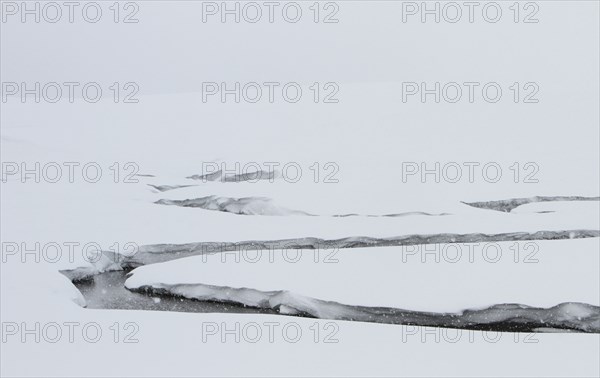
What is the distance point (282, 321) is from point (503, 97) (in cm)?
1099

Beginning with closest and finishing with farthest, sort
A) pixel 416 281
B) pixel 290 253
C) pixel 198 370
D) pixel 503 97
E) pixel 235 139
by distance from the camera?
pixel 198 370 < pixel 416 281 < pixel 290 253 < pixel 235 139 < pixel 503 97

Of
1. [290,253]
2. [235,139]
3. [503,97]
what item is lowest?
[290,253]

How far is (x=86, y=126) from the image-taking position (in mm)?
10711

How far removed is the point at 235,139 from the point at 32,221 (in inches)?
192

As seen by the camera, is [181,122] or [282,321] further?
[181,122]

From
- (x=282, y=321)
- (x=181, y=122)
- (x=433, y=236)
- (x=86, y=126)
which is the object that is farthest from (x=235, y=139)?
(x=282, y=321)

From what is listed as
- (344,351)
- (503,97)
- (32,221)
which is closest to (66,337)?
(344,351)

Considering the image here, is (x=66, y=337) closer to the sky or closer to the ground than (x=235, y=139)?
closer to the ground

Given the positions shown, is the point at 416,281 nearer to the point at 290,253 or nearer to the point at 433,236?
the point at 290,253

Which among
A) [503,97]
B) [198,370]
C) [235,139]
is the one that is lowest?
[198,370]

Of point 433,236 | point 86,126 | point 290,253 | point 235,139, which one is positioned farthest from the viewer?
point 86,126

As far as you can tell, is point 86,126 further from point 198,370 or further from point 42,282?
point 198,370

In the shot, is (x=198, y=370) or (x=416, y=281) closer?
(x=198, y=370)

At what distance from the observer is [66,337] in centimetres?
288
